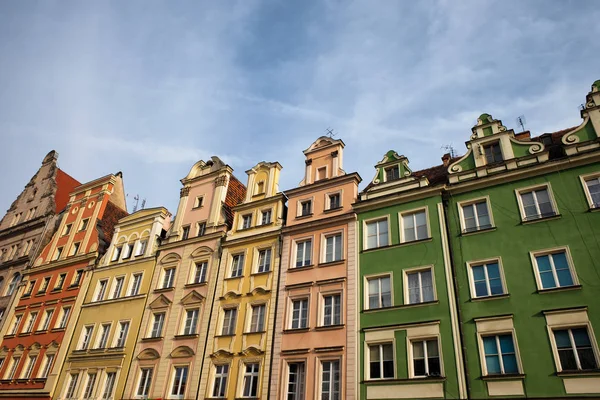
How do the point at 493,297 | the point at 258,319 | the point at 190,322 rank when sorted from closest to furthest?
the point at 493,297
the point at 258,319
the point at 190,322

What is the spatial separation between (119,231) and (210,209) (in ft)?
30.3

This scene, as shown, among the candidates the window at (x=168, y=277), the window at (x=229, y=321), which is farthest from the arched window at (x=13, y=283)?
the window at (x=229, y=321)

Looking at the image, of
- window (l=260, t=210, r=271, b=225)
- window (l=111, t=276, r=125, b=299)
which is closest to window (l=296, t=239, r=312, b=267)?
window (l=260, t=210, r=271, b=225)

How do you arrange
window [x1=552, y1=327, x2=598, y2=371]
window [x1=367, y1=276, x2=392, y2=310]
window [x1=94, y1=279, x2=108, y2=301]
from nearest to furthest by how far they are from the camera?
window [x1=552, y1=327, x2=598, y2=371]
window [x1=367, y1=276, x2=392, y2=310]
window [x1=94, y1=279, x2=108, y2=301]

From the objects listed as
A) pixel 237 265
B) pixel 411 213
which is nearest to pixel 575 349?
pixel 411 213

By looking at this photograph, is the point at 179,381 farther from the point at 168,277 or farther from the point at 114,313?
the point at 114,313

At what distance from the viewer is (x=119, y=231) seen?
37.9 m

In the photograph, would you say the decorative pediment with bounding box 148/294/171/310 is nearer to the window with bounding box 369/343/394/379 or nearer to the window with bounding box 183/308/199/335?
the window with bounding box 183/308/199/335

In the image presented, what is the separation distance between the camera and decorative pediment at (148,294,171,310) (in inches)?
1206

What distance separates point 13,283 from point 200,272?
2173cm

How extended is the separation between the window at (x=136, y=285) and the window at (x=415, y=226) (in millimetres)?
19412

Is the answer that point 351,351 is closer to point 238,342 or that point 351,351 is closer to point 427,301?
point 427,301

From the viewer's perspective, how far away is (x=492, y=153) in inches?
968

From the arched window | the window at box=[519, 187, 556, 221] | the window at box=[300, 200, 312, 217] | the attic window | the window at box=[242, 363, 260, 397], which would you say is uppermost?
the attic window
